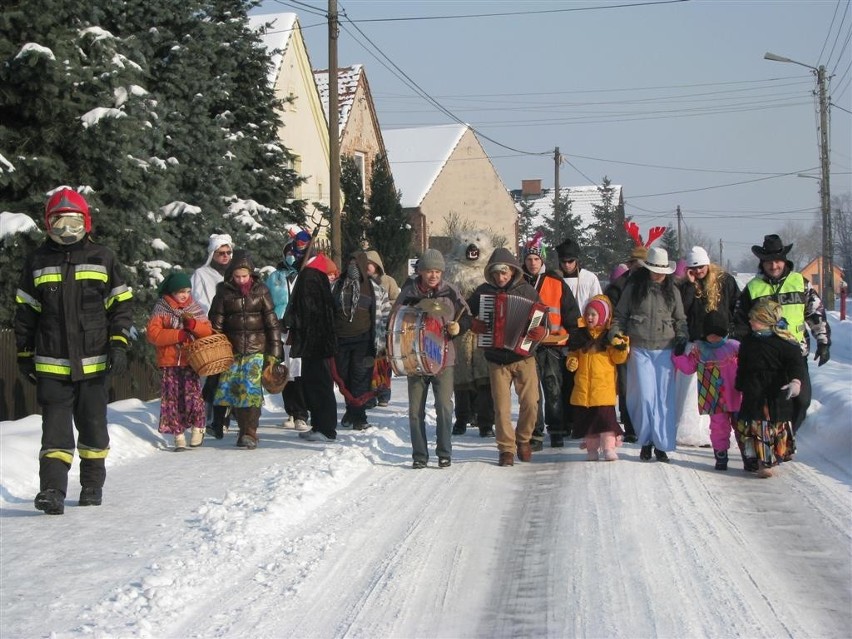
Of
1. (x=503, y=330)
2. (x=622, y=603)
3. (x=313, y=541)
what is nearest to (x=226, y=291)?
(x=503, y=330)

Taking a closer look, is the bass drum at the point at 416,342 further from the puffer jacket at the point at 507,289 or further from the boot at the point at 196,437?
the boot at the point at 196,437

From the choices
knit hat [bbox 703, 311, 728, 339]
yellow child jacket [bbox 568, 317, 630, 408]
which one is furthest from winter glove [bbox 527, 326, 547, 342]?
knit hat [bbox 703, 311, 728, 339]

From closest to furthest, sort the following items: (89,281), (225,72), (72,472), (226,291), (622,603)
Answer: (622,603)
(89,281)
(72,472)
(226,291)
(225,72)

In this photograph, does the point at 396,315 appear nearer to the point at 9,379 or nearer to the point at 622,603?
the point at 622,603

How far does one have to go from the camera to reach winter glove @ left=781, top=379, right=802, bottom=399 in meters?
9.45

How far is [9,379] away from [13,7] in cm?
451

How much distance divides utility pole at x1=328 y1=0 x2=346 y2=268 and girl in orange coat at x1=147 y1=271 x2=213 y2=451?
12.9 meters

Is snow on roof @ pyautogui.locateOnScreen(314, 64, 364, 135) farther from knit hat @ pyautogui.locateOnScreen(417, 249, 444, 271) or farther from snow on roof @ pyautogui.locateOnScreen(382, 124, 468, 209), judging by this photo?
knit hat @ pyautogui.locateOnScreen(417, 249, 444, 271)

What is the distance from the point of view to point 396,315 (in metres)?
10.2

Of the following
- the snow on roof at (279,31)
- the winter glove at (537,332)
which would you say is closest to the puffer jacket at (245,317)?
the winter glove at (537,332)

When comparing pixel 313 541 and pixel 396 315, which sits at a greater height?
pixel 396 315

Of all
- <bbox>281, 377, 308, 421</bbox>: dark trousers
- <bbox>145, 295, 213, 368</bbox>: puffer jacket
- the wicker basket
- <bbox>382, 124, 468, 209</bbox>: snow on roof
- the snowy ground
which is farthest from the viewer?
<bbox>382, 124, 468, 209</bbox>: snow on roof

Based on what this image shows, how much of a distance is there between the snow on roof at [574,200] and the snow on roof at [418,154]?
2027 cm

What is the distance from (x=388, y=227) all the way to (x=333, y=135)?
41.6 ft
